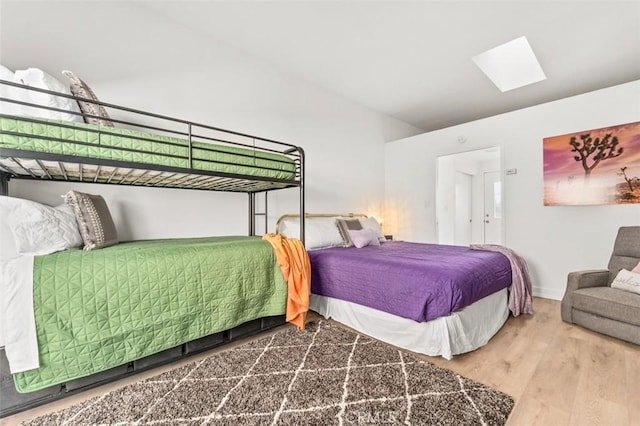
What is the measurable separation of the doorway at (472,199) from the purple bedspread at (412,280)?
2849 millimetres

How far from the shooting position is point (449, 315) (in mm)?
1806

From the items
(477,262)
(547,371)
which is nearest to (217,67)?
(477,262)

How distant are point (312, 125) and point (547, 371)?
134 inches

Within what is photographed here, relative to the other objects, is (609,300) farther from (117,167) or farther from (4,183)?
(4,183)

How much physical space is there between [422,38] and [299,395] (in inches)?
129

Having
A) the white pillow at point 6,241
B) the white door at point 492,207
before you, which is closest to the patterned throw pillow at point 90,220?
the white pillow at point 6,241

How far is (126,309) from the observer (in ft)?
4.91

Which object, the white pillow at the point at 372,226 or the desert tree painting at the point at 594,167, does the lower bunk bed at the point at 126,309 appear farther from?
the desert tree painting at the point at 594,167

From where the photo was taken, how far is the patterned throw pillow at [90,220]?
172cm

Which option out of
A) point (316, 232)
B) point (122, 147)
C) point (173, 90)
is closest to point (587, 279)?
point (316, 232)

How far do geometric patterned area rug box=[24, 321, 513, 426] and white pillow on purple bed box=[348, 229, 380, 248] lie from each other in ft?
4.85

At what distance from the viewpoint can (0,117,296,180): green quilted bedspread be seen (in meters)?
1.32

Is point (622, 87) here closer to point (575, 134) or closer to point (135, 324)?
point (575, 134)

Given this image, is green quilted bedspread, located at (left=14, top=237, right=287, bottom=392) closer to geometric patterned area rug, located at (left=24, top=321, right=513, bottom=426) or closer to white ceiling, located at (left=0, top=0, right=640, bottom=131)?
geometric patterned area rug, located at (left=24, top=321, right=513, bottom=426)
